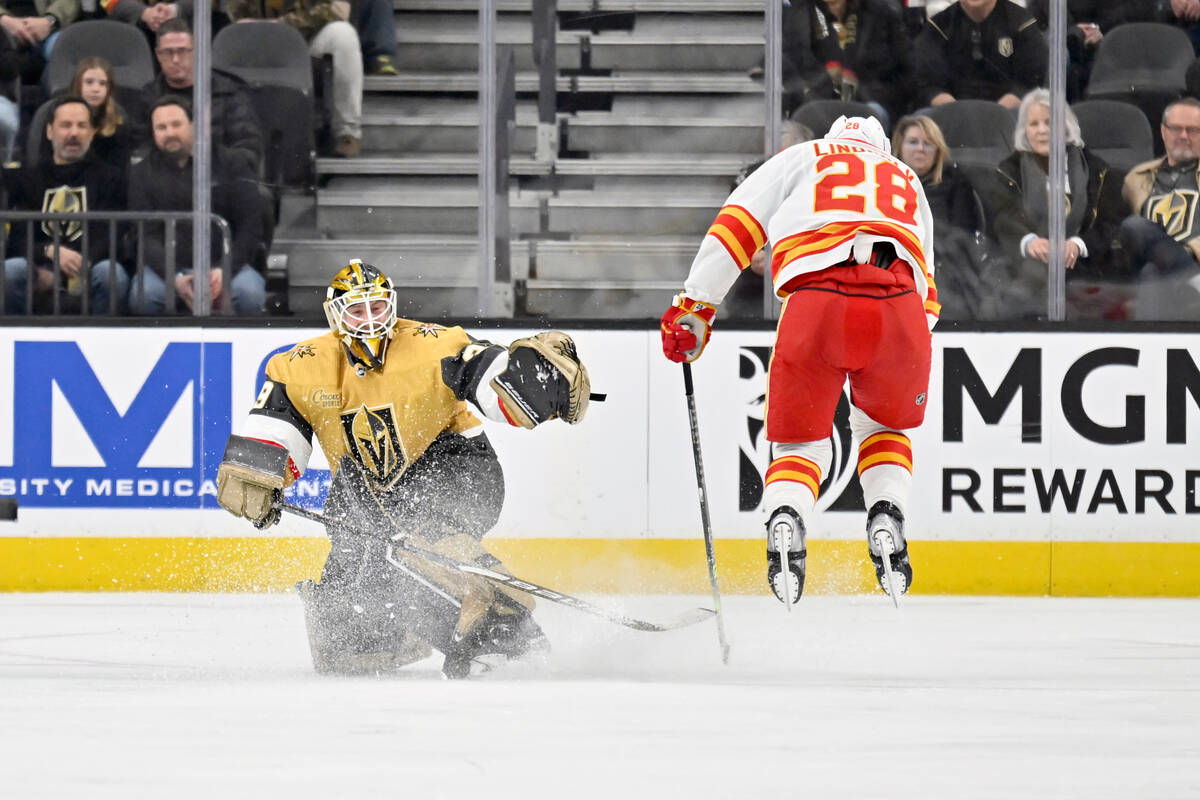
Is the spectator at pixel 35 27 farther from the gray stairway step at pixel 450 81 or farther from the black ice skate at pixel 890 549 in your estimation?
the black ice skate at pixel 890 549

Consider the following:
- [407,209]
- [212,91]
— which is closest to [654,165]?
[407,209]

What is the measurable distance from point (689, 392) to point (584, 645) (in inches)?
26.4

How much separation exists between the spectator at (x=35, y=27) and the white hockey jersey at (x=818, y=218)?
10.4 ft

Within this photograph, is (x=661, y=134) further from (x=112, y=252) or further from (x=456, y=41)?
(x=112, y=252)

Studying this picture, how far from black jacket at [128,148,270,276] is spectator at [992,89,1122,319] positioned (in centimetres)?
253

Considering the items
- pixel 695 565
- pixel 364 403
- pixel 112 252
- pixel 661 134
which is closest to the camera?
pixel 364 403

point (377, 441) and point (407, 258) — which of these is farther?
point (407, 258)

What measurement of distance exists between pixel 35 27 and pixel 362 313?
114 inches

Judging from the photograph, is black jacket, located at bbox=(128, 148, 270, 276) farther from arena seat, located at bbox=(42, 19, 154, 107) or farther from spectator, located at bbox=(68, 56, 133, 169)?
arena seat, located at bbox=(42, 19, 154, 107)

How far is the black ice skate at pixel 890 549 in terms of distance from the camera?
153 inches

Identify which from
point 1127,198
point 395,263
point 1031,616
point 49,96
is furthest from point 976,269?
point 49,96

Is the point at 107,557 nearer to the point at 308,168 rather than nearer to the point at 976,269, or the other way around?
the point at 308,168

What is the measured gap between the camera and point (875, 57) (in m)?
6.29

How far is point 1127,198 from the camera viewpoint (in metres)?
6.26
